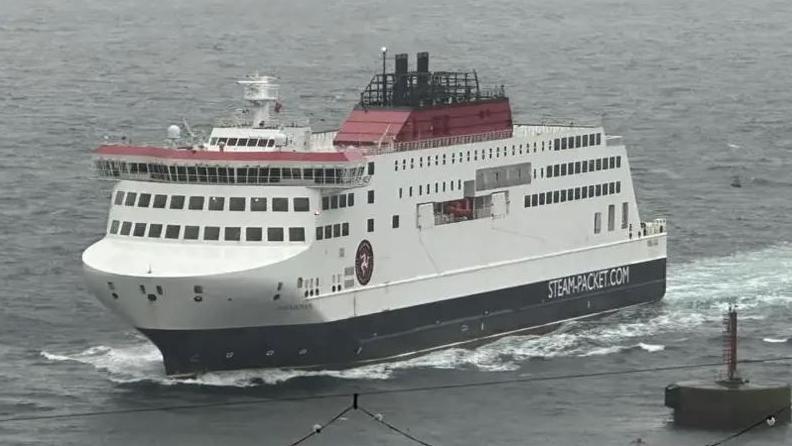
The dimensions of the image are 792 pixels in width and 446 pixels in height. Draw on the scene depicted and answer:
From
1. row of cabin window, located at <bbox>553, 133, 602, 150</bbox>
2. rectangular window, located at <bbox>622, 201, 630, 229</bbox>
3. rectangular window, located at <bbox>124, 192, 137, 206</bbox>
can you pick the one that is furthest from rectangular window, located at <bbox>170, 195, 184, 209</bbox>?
rectangular window, located at <bbox>622, 201, 630, 229</bbox>

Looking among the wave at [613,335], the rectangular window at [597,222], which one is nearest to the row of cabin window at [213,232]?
the wave at [613,335]

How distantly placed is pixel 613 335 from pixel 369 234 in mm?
12795

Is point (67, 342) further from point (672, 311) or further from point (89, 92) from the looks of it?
point (89, 92)

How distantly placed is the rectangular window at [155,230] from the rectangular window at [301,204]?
5.12 meters

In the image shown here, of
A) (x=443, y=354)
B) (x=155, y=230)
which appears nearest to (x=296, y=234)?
(x=155, y=230)

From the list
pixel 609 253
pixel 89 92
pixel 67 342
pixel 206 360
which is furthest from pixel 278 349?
pixel 89 92

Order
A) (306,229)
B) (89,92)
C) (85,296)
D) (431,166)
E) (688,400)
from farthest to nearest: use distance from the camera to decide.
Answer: (89,92) → (85,296) → (431,166) → (306,229) → (688,400)

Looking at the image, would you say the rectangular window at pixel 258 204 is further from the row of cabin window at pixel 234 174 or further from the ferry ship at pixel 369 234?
the row of cabin window at pixel 234 174

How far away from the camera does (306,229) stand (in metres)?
95.8

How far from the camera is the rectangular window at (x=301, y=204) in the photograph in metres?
95.7

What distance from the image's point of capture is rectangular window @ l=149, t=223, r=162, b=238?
314 feet

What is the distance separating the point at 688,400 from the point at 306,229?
1615 centimetres

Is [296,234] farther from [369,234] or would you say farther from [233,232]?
[369,234]

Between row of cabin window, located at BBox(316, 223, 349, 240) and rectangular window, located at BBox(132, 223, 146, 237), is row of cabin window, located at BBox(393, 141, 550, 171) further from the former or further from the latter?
rectangular window, located at BBox(132, 223, 146, 237)
